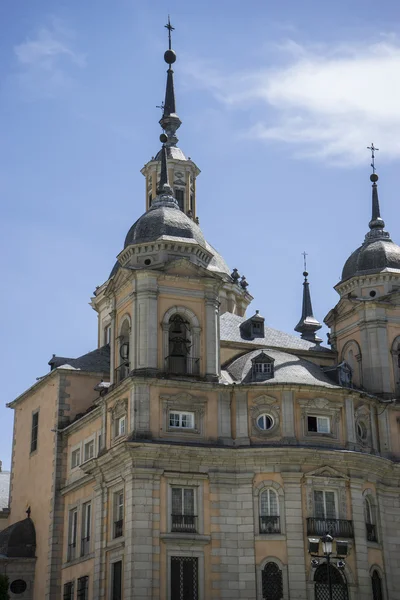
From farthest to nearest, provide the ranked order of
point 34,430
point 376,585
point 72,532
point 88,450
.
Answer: point 34,430 < point 88,450 < point 72,532 < point 376,585

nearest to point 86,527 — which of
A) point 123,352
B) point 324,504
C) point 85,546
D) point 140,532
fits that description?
point 85,546

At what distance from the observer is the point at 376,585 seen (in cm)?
4341

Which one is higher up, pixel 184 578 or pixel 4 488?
pixel 4 488

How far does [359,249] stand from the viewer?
175ft

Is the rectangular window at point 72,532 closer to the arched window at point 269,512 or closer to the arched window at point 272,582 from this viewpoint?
the arched window at point 269,512

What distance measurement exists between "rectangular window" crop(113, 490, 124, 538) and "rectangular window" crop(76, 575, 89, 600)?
11.5ft

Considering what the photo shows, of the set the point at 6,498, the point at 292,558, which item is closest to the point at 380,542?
the point at 292,558

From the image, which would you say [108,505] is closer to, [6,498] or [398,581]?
[398,581]

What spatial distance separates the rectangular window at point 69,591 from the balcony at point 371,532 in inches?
546

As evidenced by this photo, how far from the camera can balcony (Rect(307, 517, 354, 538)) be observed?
42094 millimetres

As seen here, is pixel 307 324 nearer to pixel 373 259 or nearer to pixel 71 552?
pixel 373 259

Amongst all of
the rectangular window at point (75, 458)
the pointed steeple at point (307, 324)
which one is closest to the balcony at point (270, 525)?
the rectangular window at point (75, 458)

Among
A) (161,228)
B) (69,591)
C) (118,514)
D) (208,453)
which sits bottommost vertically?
(69,591)

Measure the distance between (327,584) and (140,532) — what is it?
8.05 metres
